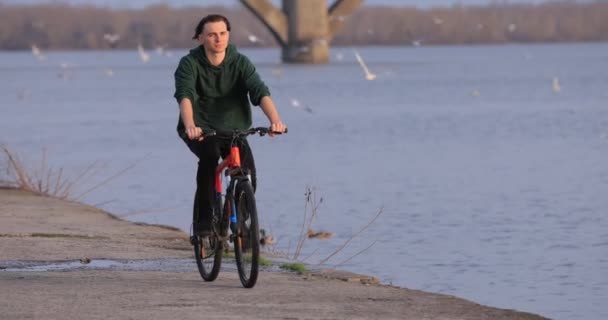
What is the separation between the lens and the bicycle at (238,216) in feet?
29.6

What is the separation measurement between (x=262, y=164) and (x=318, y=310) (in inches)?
631

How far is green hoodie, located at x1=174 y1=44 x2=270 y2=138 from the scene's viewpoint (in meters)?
9.23

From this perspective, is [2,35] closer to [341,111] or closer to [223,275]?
[341,111]

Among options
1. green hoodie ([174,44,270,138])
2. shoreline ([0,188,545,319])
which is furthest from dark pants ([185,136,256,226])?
shoreline ([0,188,545,319])

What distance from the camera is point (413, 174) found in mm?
22516

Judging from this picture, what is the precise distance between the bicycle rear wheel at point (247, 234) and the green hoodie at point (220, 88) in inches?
17.5

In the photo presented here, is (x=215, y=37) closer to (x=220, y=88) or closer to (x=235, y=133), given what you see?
(x=220, y=88)

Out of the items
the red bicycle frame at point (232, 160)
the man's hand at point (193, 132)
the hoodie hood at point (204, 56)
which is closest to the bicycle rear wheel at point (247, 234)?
the red bicycle frame at point (232, 160)

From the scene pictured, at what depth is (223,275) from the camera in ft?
33.2

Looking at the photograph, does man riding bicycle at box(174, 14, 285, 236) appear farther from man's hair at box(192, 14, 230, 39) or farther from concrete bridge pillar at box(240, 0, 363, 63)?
concrete bridge pillar at box(240, 0, 363, 63)

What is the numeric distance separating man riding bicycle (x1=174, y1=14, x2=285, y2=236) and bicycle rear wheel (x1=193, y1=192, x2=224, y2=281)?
0.39 metres

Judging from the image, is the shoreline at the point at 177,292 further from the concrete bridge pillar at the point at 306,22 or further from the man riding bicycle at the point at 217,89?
the concrete bridge pillar at the point at 306,22

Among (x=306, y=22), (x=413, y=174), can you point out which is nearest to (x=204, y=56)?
(x=413, y=174)

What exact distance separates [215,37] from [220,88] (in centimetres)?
29
